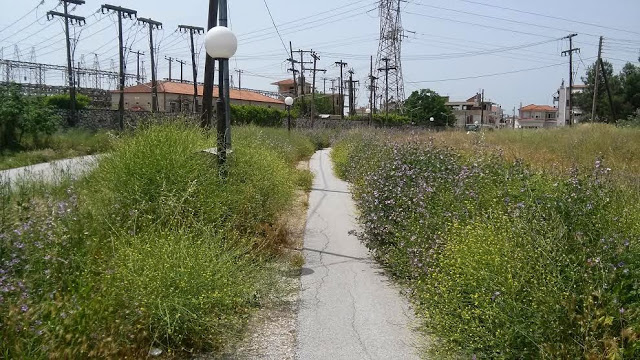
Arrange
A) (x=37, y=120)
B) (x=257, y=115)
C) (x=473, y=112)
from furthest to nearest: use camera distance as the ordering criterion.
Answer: (x=473, y=112), (x=257, y=115), (x=37, y=120)

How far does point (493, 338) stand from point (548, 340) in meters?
0.28

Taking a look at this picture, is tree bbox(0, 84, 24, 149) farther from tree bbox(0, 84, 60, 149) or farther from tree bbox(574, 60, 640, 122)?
tree bbox(574, 60, 640, 122)

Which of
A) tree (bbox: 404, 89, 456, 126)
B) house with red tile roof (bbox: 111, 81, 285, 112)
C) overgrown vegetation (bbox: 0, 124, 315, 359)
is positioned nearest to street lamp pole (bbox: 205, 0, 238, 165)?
overgrown vegetation (bbox: 0, 124, 315, 359)

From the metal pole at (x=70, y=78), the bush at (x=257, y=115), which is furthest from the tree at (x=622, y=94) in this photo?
the metal pole at (x=70, y=78)

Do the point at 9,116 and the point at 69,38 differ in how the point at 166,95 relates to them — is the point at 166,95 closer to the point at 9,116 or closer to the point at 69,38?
the point at 69,38

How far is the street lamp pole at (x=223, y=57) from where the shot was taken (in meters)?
6.74

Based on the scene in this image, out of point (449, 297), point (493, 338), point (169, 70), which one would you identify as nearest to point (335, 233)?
point (449, 297)

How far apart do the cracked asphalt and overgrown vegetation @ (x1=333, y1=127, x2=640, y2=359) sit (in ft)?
0.89

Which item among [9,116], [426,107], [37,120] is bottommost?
[37,120]

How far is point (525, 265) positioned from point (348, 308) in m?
1.96

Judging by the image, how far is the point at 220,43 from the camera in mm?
6750

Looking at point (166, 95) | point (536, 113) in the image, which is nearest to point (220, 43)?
point (166, 95)

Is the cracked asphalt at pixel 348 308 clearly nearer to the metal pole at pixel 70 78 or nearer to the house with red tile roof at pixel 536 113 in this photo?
the metal pole at pixel 70 78

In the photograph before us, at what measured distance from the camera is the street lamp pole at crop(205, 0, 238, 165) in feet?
22.1
